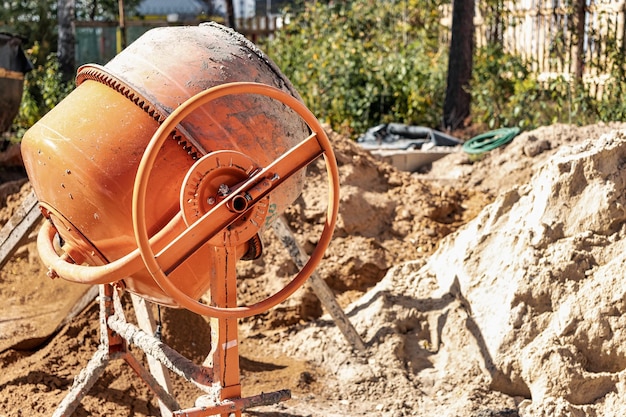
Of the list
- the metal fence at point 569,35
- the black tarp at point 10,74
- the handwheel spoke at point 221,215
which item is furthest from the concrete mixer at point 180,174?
the metal fence at point 569,35

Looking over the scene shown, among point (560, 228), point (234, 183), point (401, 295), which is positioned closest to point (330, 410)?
point (401, 295)

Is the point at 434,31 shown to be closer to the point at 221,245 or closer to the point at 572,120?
the point at 572,120

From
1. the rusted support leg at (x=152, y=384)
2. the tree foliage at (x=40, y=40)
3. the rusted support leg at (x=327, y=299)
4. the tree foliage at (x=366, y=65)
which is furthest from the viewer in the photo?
the tree foliage at (x=40, y=40)

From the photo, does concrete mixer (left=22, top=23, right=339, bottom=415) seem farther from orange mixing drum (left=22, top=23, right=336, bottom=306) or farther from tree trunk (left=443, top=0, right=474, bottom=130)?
tree trunk (left=443, top=0, right=474, bottom=130)

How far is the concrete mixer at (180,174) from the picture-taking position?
2.73m

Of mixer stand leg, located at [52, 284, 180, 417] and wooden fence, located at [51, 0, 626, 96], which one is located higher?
wooden fence, located at [51, 0, 626, 96]

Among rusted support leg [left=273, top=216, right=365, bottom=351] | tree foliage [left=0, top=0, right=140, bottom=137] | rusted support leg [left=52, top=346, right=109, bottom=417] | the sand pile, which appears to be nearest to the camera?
rusted support leg [left=52, top=346, right=109, bottom=417]

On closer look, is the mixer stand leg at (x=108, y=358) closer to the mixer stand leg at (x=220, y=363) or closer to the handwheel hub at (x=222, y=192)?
the mixer stand leg at (x=220, y=363)

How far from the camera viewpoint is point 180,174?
287 centimetres

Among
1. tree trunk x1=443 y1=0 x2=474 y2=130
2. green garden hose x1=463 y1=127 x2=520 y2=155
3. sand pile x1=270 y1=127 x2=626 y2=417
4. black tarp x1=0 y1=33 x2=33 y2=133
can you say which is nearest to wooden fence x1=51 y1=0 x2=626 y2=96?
tree trunk x1=443 y1=0 x2=474 y2=130

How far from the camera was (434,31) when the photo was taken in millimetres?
11766

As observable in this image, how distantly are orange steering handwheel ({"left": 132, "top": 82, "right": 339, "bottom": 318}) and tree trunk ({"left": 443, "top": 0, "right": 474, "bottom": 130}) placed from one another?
6672 millimetres

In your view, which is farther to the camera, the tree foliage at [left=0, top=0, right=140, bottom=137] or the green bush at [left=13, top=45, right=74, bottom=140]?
the tree foliage at [left=0, top=0, right=140, bottom=137]

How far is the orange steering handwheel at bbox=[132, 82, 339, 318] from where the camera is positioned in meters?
2.58
